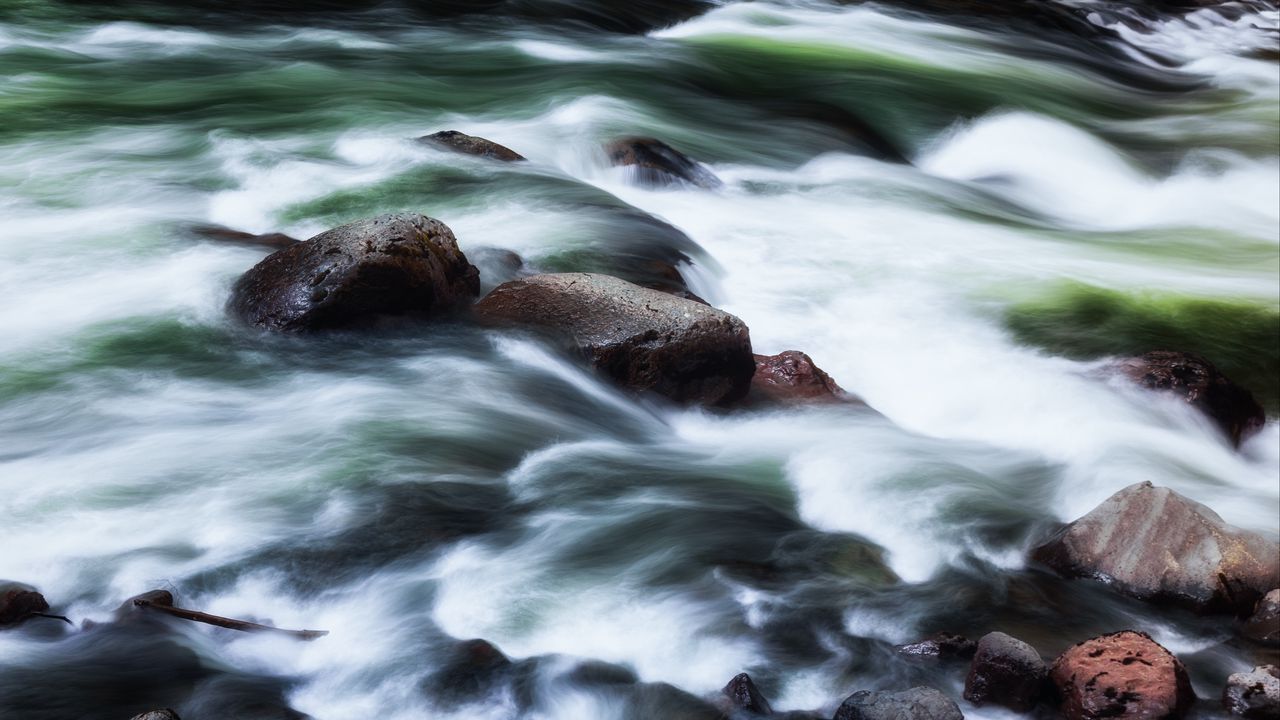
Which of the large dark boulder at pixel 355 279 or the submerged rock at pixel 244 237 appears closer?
the large dark boulder at pixel 355 279

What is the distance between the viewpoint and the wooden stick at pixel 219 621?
432 cm

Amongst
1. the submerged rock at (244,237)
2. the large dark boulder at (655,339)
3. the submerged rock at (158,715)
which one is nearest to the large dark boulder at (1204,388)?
the large dark boulder at (655,339)

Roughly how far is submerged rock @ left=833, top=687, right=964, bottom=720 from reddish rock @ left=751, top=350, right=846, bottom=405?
268 centimetres

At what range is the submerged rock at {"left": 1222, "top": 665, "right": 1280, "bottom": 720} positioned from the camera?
14.3ft

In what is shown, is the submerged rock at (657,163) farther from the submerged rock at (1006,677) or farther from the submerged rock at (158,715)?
the submerged rock at (158,715)

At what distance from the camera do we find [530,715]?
414cm

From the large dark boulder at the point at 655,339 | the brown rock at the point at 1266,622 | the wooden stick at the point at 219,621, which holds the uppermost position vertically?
the large dark boulder at the point at 655,339

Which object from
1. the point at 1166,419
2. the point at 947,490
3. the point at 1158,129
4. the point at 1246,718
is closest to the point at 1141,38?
the point at 1158,129

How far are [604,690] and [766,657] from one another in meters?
0.59

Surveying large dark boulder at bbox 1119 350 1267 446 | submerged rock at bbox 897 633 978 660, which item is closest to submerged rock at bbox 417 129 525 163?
large dark boulder at bbox 1119 350 1267 446

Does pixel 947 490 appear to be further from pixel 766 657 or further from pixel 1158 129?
pixel 1158 129

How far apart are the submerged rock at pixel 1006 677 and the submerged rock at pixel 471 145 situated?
5819 mm

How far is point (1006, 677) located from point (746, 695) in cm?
83

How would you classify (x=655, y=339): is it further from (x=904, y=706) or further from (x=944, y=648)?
(x=904, y=706)
